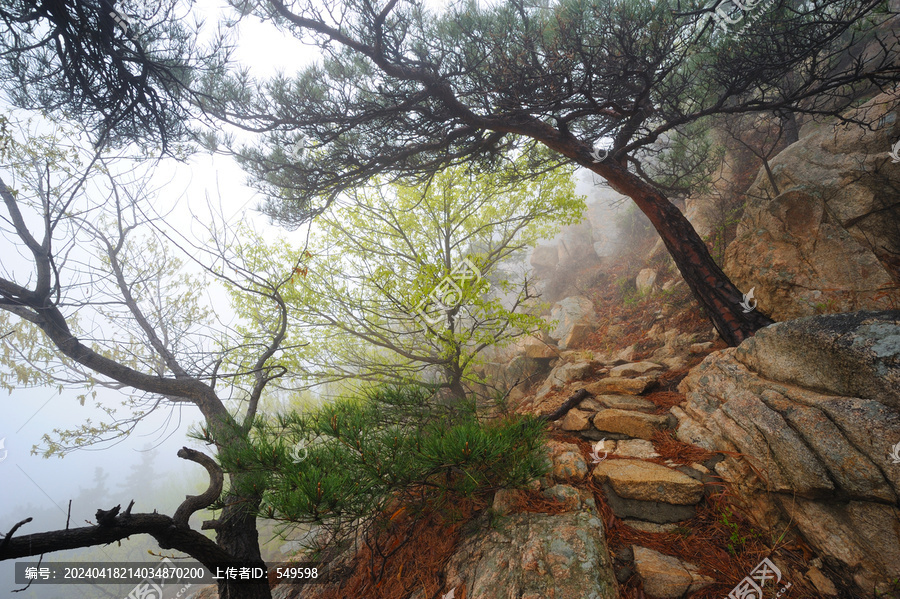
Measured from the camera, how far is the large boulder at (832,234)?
3578 millimetres

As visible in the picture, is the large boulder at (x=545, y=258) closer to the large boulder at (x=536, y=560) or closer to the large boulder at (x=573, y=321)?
the large boulder at (x=573, y=321)

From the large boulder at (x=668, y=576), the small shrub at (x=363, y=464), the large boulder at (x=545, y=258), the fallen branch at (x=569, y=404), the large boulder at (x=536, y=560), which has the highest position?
the large boulder at (x=545, y=258)

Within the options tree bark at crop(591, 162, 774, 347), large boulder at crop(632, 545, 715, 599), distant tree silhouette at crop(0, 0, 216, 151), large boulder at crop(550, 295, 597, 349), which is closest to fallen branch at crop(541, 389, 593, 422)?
large boulder at crop(632, 545, 715, 599)

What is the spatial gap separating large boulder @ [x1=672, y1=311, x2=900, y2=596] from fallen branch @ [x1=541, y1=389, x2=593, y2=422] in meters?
0.96

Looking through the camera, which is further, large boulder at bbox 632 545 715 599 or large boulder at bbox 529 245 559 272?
large boulder at bbox 529 245 559 272

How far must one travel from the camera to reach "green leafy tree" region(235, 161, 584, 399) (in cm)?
415

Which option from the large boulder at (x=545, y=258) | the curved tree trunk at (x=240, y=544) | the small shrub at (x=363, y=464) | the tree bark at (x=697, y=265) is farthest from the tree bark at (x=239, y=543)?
the large boulder at (x=545, y=258)

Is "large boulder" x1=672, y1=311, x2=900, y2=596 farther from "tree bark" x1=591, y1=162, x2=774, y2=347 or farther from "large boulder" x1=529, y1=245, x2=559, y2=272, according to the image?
"large boulder" x1=529, y1=245, x2=559, y2=272

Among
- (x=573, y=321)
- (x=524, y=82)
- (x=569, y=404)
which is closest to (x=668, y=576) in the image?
(x=569, y=404)

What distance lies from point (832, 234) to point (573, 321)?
469 cm

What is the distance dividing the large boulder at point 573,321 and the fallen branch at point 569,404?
3336mm

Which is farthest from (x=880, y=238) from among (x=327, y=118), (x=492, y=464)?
(x=327, y=118)

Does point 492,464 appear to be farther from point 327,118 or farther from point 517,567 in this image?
point 327,118

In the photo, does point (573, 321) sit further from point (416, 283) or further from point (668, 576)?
point (668, 576)
